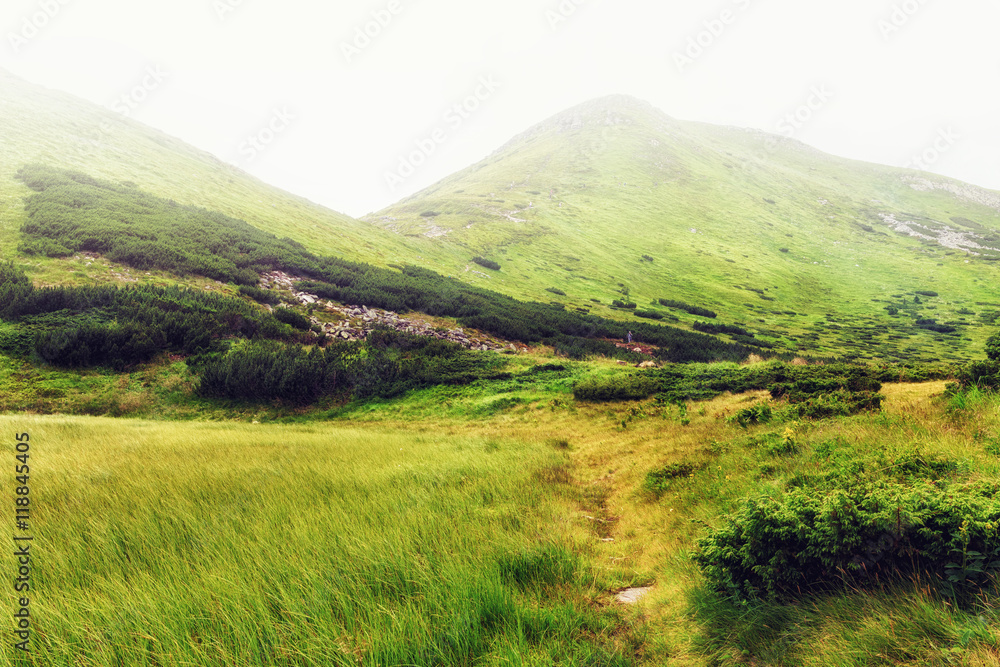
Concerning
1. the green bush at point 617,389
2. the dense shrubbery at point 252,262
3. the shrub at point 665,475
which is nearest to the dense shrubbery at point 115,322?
the dense shrubbery at point 252,262

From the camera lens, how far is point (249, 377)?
15.6m

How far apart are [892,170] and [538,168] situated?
397 feet

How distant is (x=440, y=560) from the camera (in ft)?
12.3

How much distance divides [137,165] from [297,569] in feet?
247

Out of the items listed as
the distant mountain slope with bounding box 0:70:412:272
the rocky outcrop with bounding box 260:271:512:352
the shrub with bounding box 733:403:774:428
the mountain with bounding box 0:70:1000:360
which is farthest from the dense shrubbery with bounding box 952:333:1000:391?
the distant mountain slope with bounding box 0:70:412:272

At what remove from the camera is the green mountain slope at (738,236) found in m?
49.1

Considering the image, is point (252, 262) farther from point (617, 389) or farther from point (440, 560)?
point (440, 560)

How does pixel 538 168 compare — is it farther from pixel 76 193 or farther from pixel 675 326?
pixel 76 193

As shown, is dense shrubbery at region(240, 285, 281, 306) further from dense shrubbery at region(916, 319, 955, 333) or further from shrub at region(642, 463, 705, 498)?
dense shrubbery at region(916, 319, 955, 333)

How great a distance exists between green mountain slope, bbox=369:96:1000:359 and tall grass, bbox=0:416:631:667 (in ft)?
129

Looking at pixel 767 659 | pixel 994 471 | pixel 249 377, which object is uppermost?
pixel 994 471

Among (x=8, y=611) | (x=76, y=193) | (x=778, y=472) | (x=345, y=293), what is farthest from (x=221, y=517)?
(x=76, y=193)

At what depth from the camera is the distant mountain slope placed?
146 ft

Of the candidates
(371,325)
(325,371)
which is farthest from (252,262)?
(325,371)
